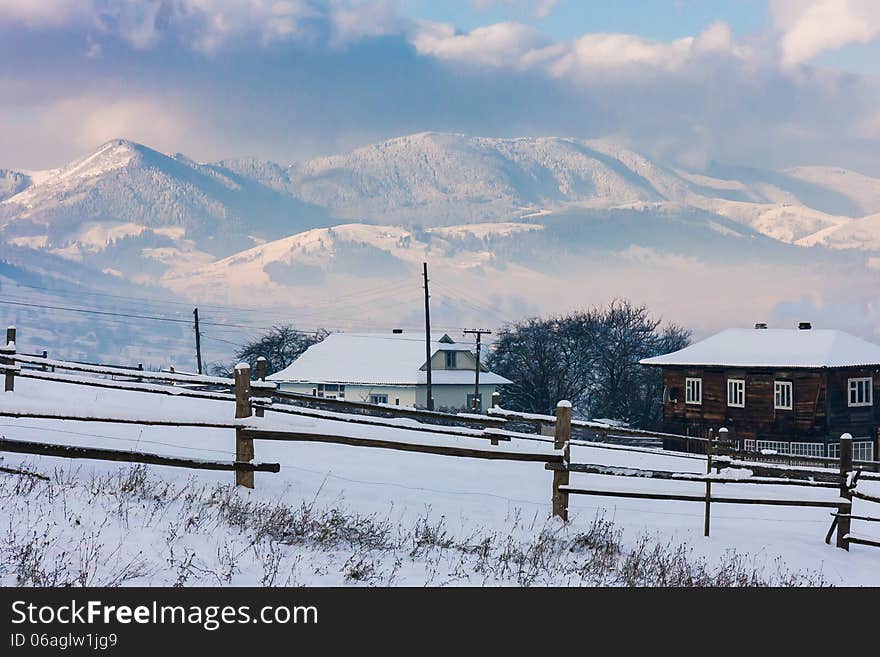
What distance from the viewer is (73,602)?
684 centimetres

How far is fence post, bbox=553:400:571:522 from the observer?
12.5m

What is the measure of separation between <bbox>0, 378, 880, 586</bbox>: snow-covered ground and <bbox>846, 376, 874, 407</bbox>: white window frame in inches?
1400

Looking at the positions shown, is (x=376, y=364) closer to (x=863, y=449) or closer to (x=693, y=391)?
(x=693, y=391)

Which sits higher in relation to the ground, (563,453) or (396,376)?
(396,376)

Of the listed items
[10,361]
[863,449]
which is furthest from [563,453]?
[863,449]

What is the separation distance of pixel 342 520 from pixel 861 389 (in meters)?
47.2

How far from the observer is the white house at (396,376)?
74.2 metres

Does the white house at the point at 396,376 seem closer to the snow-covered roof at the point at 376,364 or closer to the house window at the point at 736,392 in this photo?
the snow-covered roof at the point at 376,364

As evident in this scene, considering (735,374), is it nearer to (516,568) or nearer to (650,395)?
(650,395)

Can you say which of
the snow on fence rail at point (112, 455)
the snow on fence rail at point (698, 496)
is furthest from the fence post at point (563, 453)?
the snow on fence rail at point (112, 455)

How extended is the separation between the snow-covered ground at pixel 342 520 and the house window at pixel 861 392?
3563 centimetres

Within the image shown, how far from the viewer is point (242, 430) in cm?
1174

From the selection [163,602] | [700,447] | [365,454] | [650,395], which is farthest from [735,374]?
[163,602]

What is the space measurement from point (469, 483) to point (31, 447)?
8.36 meters
